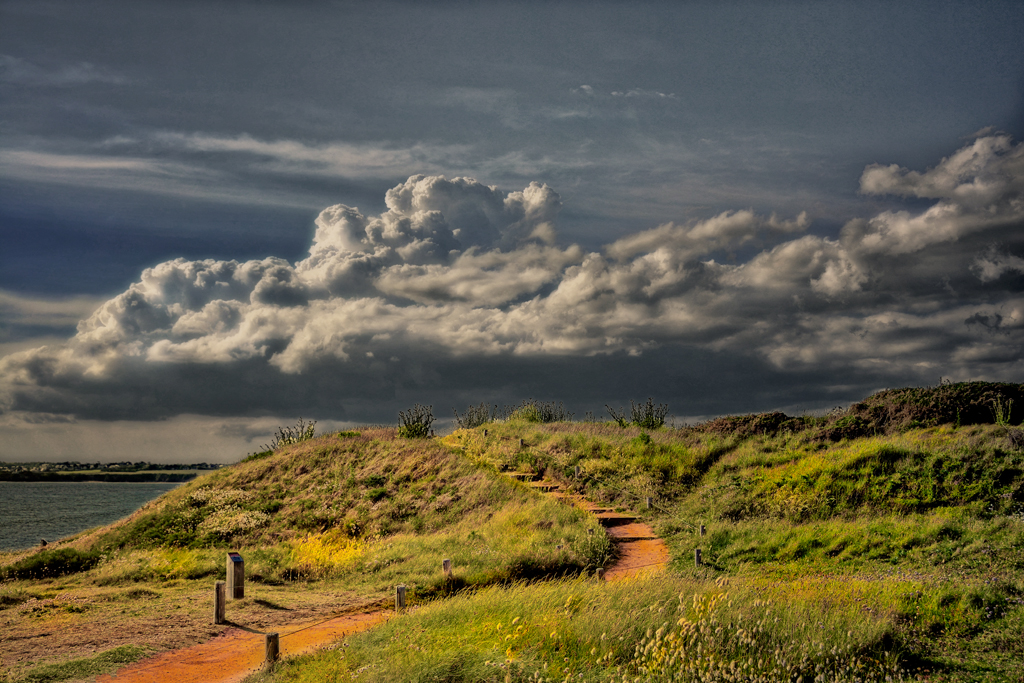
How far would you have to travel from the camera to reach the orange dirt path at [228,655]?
32.8 ft

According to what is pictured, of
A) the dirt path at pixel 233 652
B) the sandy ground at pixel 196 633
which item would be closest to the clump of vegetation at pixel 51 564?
the sandy ground at pixel 196 633

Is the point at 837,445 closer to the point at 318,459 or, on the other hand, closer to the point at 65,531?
the point at 318,459

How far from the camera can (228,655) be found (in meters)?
11.1

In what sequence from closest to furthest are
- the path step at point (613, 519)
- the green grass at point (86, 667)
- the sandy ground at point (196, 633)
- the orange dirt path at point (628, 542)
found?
the green grass at point (86, 667), the sandy ground at point (196, 633), the orange dirt path at point (628, 542), the path step at point (613, 519)

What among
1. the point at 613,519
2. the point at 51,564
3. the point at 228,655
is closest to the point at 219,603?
the point at 228,655

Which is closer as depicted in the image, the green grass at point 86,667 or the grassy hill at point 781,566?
the grassy hill at point 781,566

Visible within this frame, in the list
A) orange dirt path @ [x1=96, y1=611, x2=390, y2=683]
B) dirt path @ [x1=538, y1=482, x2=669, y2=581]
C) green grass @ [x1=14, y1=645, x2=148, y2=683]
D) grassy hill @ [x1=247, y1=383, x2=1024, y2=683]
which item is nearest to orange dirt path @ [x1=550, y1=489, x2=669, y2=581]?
dirt path @ [x1=538, y1=482, x2=669, y2=581]

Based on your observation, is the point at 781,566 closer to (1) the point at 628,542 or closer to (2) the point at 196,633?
(1) the point at 628,542

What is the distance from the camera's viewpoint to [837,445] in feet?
81.2

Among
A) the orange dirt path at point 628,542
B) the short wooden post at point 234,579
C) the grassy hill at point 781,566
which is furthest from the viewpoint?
the orange dirt path at point 628,542

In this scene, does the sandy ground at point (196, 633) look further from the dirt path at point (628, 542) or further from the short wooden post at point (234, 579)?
the short wooden post at point (234, 579)

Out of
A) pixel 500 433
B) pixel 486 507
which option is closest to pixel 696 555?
pixel 486 507

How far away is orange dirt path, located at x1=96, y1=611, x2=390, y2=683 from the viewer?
10.0 m

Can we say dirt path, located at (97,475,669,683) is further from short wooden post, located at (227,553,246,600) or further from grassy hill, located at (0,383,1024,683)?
grassy hill, located at (0,383,1024,683)
